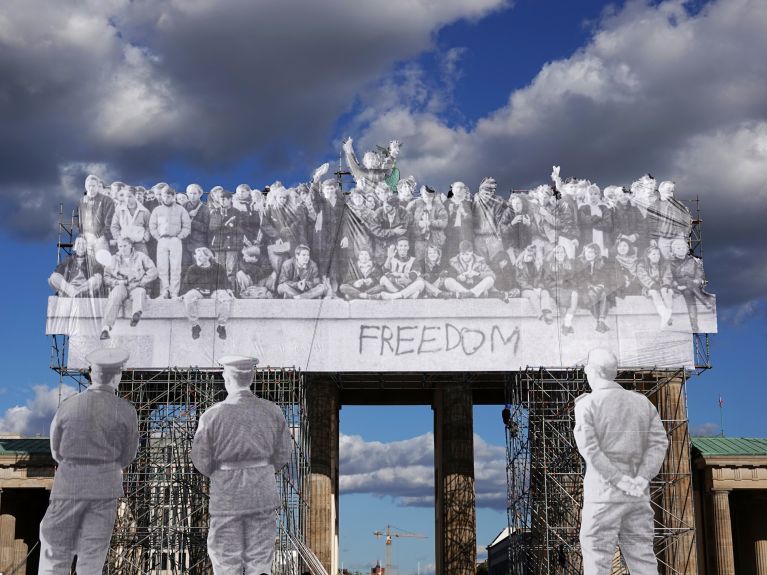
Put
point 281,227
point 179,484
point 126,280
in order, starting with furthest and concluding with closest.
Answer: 1. point 281,227
2. point 126,280
3. point 179,484

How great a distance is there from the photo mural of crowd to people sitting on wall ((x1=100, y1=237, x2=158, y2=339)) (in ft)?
0.09

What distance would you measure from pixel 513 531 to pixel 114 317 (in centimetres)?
1280

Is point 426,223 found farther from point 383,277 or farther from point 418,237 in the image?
point 383,277

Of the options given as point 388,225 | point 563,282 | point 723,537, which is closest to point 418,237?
point 388,225

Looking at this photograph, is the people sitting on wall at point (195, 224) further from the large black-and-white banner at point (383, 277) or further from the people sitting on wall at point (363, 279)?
the people sitting on wall at point (363, 279)

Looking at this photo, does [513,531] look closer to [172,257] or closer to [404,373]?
[404,373]

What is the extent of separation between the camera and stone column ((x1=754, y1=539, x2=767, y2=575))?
1523 inches

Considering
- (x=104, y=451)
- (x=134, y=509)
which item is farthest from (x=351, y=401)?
(x=104, y=451)

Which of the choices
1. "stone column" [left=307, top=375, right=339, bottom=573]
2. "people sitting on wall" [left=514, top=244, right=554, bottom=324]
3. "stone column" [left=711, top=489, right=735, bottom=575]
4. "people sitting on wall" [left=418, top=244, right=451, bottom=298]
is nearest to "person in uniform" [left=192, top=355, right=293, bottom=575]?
"stone column" [left=307, top=375, right=339, bottom=573]

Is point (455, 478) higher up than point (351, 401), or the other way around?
point (351, 401)

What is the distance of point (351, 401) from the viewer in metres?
43.6

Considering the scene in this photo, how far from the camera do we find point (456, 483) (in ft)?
125

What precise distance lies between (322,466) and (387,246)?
6976 millimetres

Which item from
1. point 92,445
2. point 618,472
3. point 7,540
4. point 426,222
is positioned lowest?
point 7,540
